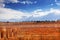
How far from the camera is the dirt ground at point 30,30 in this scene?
371cm

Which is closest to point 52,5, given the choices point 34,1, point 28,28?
point 34,1

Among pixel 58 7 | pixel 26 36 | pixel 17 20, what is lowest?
pixel 26 36

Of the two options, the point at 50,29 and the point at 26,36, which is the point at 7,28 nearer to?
the point at 26,36

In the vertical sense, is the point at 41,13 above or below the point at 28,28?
above

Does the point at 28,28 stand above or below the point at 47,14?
below

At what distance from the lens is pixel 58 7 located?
376 centimetres

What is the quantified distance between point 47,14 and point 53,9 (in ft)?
0.47

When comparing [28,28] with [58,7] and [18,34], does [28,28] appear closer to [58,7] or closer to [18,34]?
[18,34]

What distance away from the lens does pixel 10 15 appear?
12.8 ft

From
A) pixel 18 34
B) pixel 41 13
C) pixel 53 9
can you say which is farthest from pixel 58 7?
pixel 18 34

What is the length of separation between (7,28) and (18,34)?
0.24 meters

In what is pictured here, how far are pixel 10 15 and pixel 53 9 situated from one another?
2.67 ft

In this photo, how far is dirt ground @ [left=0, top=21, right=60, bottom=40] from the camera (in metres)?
3.71

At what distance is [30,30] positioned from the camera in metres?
3.74
